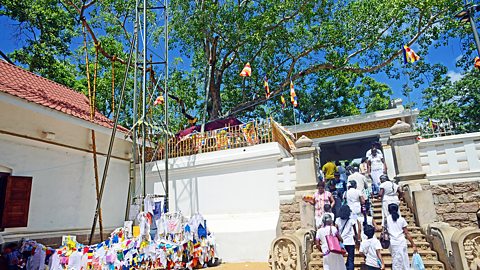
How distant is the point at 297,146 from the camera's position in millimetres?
7895

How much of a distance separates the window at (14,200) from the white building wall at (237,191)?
367 cm

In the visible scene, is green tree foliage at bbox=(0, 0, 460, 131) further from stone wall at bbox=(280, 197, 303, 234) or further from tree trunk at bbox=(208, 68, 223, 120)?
stone wall at bbox=(280, 197, 303, 234)

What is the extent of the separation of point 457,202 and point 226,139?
602 centimetres

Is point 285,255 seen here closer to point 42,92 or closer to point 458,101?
point 42,92

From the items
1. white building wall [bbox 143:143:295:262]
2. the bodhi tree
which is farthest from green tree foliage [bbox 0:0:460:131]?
white building wall [bbox 143:143:295:262]

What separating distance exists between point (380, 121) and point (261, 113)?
7521 mm

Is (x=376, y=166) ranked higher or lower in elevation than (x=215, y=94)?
lower

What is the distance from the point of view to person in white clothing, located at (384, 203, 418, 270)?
4824 millimetres

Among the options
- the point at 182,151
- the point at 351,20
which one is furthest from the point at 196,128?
the point at 351,20

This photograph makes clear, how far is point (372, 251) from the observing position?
4.77 meters

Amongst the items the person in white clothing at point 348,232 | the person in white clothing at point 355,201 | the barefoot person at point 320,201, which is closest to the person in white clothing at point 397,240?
the person in white clothing at point 348,232

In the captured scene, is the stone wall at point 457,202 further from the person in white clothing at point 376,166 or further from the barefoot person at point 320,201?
the barefoot person at point 320,201

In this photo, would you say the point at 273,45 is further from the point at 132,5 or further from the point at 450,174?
the point at 450,174

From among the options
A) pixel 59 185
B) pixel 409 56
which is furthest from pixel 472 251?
pixel 59 185
